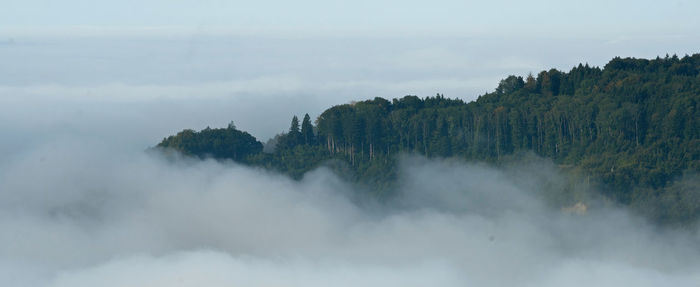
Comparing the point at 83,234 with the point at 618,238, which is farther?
the point at 83,234

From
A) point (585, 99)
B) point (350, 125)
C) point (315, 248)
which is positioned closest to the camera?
point (585, 99)

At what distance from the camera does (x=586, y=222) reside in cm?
9625

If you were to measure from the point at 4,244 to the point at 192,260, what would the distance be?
2832cm

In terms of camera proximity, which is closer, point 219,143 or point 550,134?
point 550,134

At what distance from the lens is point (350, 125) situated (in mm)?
106000

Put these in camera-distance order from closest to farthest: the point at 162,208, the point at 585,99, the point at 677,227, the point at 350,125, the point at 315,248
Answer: the point at 677,227 → the point at 585,99 → the point at 350,125 → the point at 315,248 → the point at 162,208

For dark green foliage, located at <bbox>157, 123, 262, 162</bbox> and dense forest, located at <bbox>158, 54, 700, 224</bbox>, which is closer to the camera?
dense forest, located at <bbox>158, 54, 700, 224</bbox>

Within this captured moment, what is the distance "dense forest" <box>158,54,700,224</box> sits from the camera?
9419 centimetres

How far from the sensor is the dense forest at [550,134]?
94.2 metres

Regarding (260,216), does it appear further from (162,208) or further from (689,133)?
(689,133)

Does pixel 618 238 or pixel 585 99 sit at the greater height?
pixel 585 99

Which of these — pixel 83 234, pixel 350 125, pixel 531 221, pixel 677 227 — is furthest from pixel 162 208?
pixel 677 227

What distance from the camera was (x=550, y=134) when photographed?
9975 cm

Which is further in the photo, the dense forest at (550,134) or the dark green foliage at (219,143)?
the dark green foliage at (219,143)
